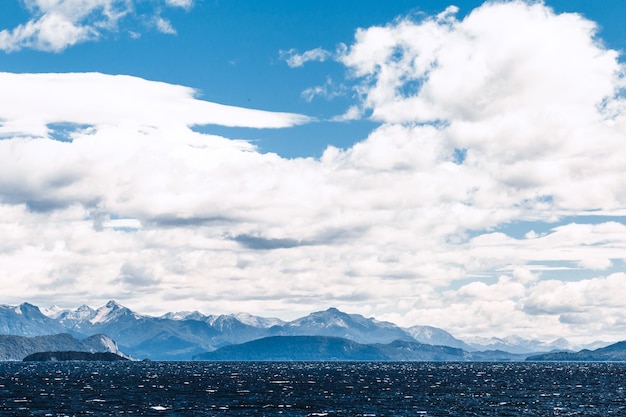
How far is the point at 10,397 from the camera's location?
191 meters

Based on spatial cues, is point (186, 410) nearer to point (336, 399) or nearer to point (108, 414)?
point (108, 414)

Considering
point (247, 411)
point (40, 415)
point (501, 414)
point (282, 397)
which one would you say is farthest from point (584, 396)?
point (40, 415)

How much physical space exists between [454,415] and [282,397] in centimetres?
6072

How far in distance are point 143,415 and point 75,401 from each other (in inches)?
1682

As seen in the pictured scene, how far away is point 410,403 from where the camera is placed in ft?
572

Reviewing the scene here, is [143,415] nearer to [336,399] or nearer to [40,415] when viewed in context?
[40,415]

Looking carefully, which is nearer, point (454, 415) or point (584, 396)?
point (454, 415)

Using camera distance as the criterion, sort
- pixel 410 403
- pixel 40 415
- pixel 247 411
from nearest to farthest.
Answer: pixel 40 415 → pixel 247 411 → pixel 410 403

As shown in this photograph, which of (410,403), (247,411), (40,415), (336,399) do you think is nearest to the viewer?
(40,415)

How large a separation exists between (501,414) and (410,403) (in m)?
31.8

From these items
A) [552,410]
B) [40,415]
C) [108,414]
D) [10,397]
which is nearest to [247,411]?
[108,414]

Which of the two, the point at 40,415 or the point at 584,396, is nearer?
the point at 40,415

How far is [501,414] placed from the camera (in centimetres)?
14588

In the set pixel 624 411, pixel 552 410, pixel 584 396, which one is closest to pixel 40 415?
pixel 552 410
